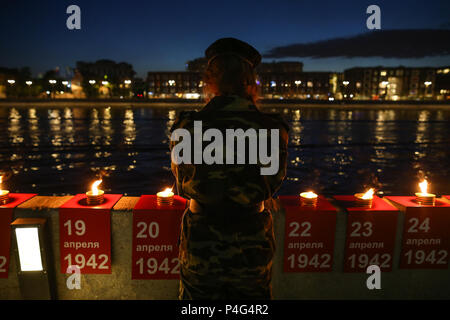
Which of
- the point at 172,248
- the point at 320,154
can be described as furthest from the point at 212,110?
the point at 320,154

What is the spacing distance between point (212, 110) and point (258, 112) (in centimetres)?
25

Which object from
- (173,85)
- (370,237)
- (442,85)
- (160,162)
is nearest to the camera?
(370,237)

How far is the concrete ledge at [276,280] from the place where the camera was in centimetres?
307

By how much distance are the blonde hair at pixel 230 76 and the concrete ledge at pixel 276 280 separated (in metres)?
1.45

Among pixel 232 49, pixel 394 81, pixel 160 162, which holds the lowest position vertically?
pixel 160 162

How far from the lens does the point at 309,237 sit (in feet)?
10.2

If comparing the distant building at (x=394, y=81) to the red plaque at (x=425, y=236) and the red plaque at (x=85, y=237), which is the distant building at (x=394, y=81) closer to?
the red plaque at (x=425, y=236)

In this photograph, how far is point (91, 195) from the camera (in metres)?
3.13

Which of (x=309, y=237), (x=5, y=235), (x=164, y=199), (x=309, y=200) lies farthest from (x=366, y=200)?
(x=5, y=235)

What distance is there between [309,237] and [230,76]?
1.86 meters

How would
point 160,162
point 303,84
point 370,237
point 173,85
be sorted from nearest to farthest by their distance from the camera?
point 370,237, point 160,162, point 303,84, point 173,85

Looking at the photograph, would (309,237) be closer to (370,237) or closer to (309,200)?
(309,200)

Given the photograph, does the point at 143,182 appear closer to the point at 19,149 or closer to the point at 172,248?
the point at 172,248

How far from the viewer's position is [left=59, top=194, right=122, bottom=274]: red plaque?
302 centimetres
